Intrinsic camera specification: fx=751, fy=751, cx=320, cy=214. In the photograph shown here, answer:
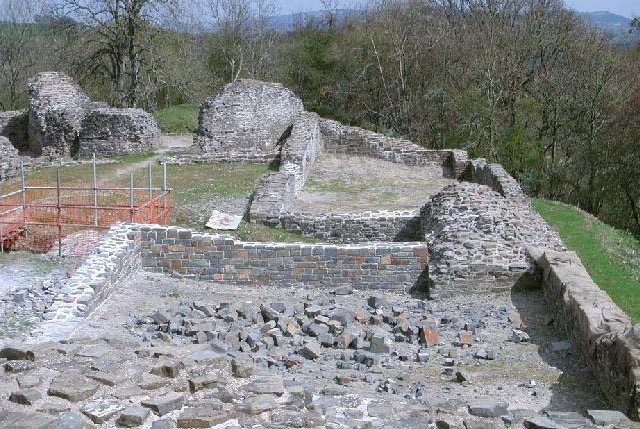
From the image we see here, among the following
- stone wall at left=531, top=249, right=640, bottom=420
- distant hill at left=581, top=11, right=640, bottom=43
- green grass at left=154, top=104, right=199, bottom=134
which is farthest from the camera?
distant hill at left=581, top=11, right=640, bottom=43

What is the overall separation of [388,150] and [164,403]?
55.0 feet

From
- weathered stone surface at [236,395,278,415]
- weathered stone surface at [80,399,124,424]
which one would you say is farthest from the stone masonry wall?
weathered stone surface at [80,399,124,424]

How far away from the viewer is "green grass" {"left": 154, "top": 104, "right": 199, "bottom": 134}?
1005 inches

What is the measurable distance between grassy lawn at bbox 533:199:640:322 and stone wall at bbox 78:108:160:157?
10.9m

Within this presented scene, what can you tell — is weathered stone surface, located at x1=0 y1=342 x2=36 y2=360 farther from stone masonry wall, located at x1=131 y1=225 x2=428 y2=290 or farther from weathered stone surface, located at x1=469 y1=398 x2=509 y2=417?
stone masonry wall, located at x1=131 y1=225 x2=428 y2=290

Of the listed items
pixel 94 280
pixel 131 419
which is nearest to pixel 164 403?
pixel 131 419

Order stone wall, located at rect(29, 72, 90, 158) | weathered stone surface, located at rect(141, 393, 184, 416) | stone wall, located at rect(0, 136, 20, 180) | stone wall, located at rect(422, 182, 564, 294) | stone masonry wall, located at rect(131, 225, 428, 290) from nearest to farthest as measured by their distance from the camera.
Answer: weathered stone surface, located at rect(141, 393, 184, 416) < stone wall, located at rect(422, 182, 564, 294) < stone masonry wall, located at rect(131, 225, 428, 290) < stone wall, located at rect(0, 136, 20, 180) < stone wall, located at rect(29, 72, 90, 158)

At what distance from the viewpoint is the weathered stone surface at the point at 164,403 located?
522cm

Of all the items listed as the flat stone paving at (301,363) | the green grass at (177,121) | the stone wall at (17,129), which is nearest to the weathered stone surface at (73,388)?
the flat stone paving at (301,363)

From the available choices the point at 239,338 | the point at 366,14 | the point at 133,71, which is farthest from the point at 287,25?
the point at 239,338

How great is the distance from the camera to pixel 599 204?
24.0 m

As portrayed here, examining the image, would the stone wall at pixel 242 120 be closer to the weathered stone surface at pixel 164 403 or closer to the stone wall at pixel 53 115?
the stone wall at pixel 53 115

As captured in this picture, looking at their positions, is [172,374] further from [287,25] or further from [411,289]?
[287,25]

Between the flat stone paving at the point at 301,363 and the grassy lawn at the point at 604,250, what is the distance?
2192 mm
